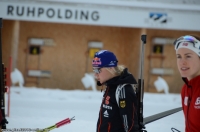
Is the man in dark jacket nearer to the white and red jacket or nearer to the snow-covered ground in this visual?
the white and red jacket

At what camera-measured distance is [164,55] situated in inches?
690

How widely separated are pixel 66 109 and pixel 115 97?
6628 mm

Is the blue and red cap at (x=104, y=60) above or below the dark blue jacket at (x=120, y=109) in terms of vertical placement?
above

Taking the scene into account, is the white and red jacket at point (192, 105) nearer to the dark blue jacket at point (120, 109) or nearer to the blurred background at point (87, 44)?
the dark blue jacket at point (120, 109)

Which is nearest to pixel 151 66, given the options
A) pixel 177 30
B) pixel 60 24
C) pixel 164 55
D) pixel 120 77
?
pixel 164 55

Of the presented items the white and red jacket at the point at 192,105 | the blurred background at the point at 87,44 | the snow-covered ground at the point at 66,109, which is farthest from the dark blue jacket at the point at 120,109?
the blurred background at the point at 87,44

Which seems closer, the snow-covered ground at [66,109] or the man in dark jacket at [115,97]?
the man in dark jacket at [115,97]

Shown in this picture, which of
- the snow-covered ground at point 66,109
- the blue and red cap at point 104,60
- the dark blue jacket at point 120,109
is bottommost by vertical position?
the snow-covered ground at point 66,109

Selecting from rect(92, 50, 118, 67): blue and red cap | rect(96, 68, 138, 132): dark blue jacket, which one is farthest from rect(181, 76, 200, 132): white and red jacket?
rect(92, 50, 118, 67): blue and red cap

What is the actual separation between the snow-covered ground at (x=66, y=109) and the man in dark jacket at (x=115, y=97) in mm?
3132

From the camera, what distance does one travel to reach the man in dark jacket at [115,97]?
149 inches

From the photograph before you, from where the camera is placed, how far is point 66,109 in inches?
409

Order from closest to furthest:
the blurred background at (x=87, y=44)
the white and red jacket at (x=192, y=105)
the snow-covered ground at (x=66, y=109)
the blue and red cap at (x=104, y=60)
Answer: the white and red jacket at (x=192, y=105)
the blue and red cap at (x=104, y=60)
the snow-covered ground at (x=66, y=109)
the blurred background at (x=87, y=44)

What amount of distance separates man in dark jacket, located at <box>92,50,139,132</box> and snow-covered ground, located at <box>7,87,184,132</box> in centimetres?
313
